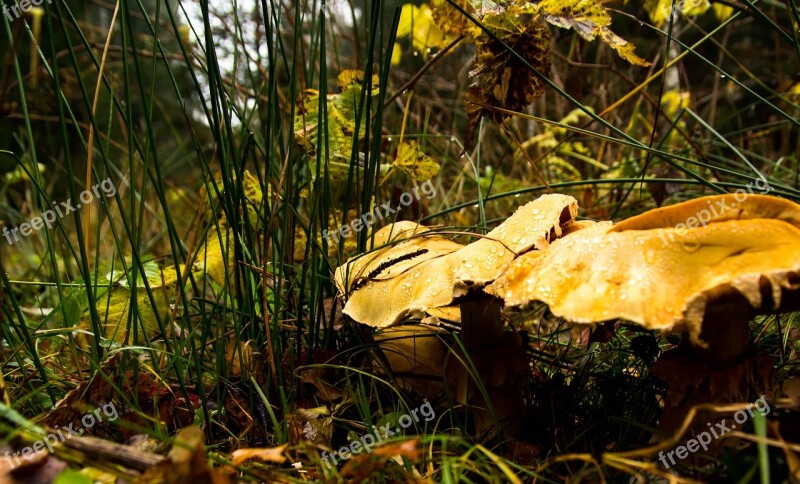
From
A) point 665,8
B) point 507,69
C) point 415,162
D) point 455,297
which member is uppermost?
point 665,8

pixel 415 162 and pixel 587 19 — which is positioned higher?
pixel 587 19

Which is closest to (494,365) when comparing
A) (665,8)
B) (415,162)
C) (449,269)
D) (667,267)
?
(449,269)

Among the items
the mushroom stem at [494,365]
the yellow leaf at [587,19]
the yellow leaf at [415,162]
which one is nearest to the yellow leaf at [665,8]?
the yellow leaf at [587,19]

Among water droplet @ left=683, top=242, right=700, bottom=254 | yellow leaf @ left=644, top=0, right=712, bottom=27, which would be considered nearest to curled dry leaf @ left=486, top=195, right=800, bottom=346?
water droplet @ left=683, top=242, right=700, bottom=254

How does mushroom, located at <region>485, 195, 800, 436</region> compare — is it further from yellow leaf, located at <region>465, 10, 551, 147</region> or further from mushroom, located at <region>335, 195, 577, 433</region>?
yellow leaf, located at <region>465, 10, 551, 147</region>

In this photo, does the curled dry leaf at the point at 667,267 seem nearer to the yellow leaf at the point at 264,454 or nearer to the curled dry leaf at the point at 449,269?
the curled dry leaf at the point at 449,269

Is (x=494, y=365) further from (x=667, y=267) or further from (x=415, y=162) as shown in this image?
(x=415, y=162)

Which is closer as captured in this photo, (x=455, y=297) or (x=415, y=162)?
(x=455, y=297)

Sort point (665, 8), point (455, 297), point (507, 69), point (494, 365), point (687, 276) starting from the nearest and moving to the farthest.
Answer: point (687, 276) → point (455, 297) → point (494, 365) → point (507, 69) → point (665, 8)
